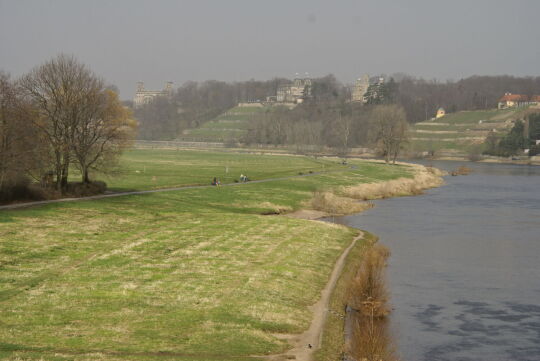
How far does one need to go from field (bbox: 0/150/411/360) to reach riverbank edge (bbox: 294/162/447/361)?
125 cm

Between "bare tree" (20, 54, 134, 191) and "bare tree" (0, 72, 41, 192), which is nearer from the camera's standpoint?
"bare tree" (0, 72, 41, 192)

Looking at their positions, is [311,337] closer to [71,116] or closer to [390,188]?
A: [71,116]

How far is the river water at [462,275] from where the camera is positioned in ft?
101

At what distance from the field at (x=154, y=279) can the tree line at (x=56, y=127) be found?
4895mm

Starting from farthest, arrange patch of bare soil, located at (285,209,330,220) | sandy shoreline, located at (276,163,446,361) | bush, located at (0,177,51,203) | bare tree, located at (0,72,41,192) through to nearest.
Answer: patch of bare soil, located at (285,209,330,220)
bush, located at (0,177,51,203)
bare tree, located at (0,72,41,192)
sandy shoreline, located at (276,163,446,361)

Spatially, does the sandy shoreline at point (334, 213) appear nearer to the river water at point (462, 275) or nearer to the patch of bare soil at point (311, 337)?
the patch of bare soil at point (311, 337)

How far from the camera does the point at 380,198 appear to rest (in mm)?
92125

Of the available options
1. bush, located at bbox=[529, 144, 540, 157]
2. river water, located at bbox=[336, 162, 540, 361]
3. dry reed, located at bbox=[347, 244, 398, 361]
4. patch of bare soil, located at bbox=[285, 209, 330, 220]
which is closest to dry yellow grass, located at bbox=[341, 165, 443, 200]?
river water, located at bbox=[336, 162, 540, 361]

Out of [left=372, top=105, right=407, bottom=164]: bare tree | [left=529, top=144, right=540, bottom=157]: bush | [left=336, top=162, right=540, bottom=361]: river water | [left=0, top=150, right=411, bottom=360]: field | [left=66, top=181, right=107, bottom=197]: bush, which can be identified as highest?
[left=372, top=105, right=407, bottom=164]: bare tree

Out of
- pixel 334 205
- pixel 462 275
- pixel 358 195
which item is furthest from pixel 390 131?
pixel 462 275

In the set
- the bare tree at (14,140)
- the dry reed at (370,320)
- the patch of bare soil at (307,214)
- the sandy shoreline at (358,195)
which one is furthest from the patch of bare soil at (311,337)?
the sandy shoreline at (358,195)

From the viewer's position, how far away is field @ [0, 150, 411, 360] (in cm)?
2639

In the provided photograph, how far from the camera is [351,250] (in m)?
51.5

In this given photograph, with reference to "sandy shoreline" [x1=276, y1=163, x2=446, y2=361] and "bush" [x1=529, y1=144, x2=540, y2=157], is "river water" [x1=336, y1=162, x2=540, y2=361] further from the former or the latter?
"bush" [x1=529, y1=144, x2=540, y2=157]
